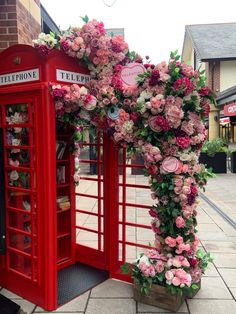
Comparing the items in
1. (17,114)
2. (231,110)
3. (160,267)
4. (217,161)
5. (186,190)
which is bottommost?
(160,267)

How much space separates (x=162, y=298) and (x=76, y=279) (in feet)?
3.79

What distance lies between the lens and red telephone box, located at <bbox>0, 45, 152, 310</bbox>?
125 inches

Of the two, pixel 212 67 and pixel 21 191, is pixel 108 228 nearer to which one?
pixel 21 191

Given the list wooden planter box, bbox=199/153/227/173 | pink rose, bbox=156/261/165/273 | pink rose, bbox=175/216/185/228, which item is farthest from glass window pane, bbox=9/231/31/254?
wooden planter box, bbox=199/153/227/173

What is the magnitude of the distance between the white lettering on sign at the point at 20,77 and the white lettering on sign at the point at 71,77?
0.71 feet

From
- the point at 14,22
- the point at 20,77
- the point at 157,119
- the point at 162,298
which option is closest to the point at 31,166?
the point at 20,77

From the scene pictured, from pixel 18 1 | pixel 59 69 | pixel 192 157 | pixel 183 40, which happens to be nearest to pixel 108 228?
Result: pixel 192 157

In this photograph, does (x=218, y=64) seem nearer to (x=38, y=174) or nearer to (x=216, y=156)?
(x=216, y=156)

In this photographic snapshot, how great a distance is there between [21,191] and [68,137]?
1.07 metres

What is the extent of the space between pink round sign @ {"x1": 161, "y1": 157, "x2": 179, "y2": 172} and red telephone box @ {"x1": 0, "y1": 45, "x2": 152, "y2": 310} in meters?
0.61

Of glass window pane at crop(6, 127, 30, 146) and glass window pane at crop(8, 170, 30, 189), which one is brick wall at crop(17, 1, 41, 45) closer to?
glass window pane at crop(6, 127, 30, 146)

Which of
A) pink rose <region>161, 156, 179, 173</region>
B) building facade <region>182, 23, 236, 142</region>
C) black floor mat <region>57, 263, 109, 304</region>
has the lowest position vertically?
black floor mat <region>57, 263, 109, 304</region>

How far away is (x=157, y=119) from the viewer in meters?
3.05

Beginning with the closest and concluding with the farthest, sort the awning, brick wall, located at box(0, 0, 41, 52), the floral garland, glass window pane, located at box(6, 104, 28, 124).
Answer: the floral garland, glass window pane, located at box(6, 104, 28, 124), brick wall, located at box(0, 0, 41, 52), the awning
